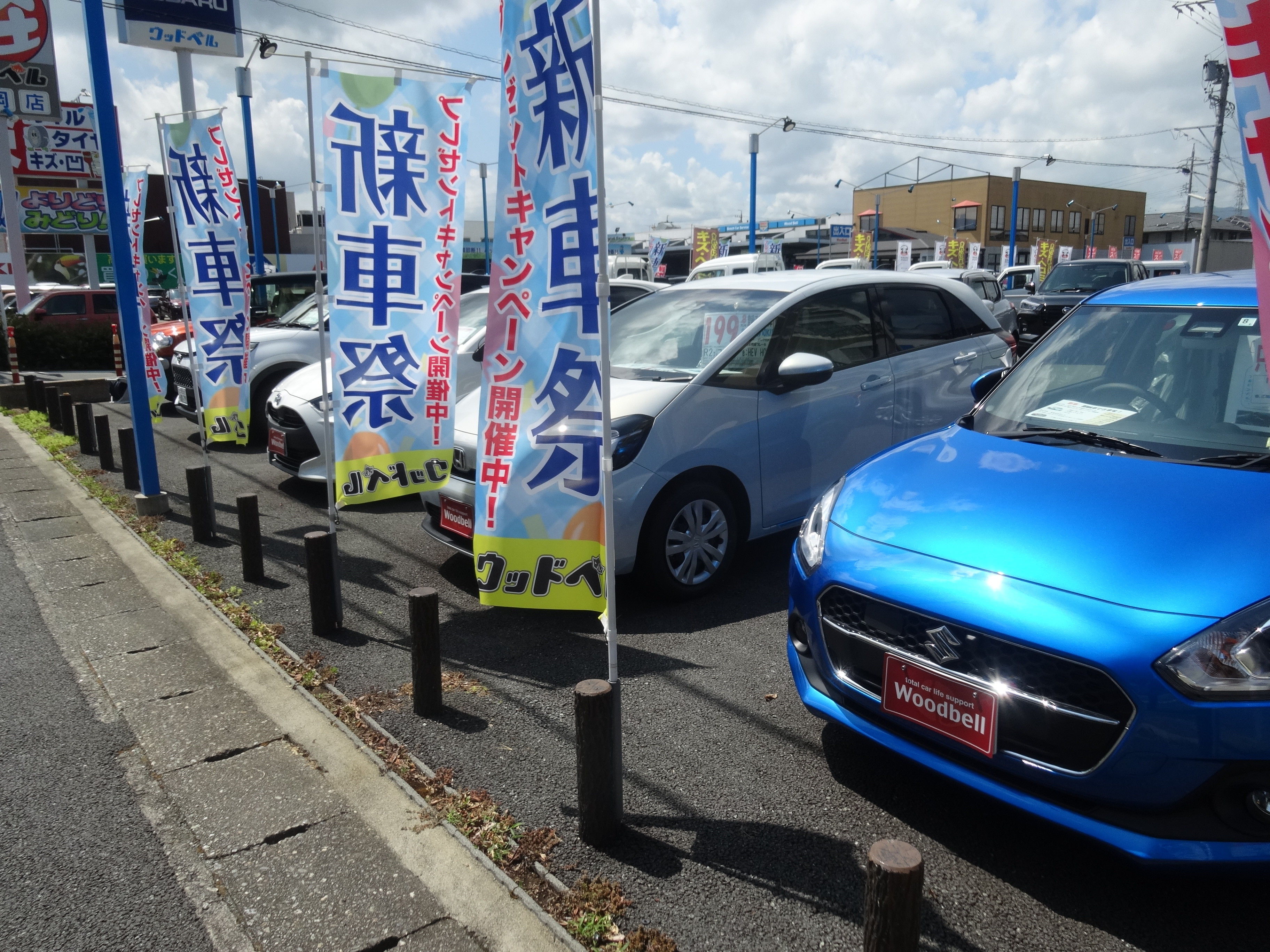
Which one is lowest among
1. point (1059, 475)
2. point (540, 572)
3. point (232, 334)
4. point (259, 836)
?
point (259, 836)

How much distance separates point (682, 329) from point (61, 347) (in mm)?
15808

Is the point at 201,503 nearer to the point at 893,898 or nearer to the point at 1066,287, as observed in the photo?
the point at 893,898

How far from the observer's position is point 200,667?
3967mm

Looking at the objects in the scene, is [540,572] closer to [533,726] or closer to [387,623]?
[533,726]

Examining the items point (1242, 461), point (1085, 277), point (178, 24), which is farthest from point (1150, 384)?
point (178, 24)

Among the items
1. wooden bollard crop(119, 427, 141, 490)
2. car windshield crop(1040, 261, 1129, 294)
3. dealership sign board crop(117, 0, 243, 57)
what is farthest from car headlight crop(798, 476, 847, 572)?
dealership sign board crop(117, 0, 243, 57)

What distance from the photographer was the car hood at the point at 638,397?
4.29 m

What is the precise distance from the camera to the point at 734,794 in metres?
2.86

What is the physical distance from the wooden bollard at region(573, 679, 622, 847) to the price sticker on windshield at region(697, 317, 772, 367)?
2.51m

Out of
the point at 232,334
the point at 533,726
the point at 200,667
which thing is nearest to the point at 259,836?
the point at 533,726

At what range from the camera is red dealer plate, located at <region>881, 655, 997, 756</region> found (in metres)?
2.26

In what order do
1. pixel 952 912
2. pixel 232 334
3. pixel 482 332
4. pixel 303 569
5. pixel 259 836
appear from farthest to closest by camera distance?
pixel 482 332 < pixel 232 334 < pixel 303 569 < pixel 259 836 < pixel 952 912

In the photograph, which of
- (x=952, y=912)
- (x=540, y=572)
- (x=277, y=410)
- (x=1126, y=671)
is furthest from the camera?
(x=277, y=410)

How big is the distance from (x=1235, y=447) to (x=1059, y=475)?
2.07ft
